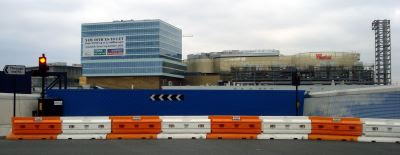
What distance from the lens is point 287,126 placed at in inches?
648

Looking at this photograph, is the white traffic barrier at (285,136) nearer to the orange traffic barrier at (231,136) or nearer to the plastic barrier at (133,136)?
the orange traffic barrier at (231,136)

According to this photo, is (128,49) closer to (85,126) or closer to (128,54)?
(128,54)

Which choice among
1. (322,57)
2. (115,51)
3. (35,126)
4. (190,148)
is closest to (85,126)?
(35,126)

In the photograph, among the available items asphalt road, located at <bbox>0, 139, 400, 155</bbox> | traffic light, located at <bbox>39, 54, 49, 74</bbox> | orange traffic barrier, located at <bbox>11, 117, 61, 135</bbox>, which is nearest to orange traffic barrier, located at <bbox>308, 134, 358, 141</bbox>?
asphalt road, located at <bbox>0, 139, 400, 155</bbox>

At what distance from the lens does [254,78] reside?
330 ft

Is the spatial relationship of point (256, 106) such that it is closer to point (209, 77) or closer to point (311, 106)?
point (311, 106)

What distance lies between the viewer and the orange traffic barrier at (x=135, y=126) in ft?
53.7

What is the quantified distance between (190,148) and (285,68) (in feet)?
299

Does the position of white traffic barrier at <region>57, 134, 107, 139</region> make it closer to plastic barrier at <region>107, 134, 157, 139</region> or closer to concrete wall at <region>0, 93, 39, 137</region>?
plastic barrier at <region>107, 134, 157, 139</region>

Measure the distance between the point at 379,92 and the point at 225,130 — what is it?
10.6 meters

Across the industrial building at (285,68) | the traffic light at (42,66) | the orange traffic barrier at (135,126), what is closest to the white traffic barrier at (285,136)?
the orange traffic barrier at (135,126)

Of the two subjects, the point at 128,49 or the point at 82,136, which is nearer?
the point at 82,136

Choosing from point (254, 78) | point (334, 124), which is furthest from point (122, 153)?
point (254, 78)

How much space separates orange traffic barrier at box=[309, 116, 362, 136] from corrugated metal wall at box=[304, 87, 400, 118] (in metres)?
6.36
